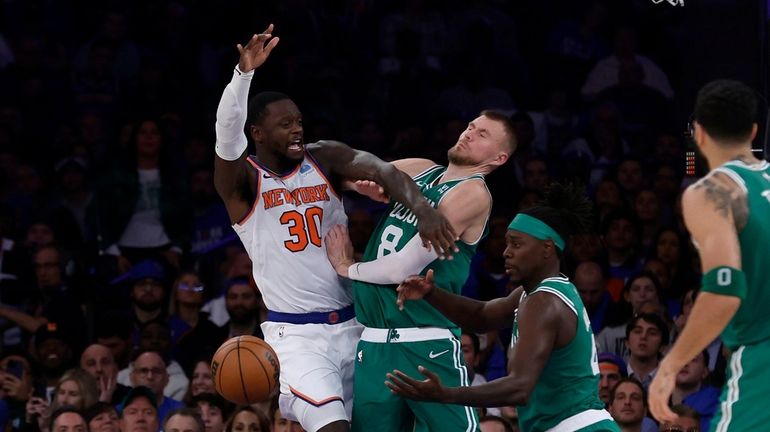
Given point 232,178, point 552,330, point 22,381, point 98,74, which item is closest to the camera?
point 552,330

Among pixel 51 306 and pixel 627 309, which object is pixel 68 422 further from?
pixel 627 309

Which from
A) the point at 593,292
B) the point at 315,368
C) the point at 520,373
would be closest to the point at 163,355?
the point at 593,292

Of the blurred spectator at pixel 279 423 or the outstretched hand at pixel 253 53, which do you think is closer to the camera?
the outstretched hand at pixel 253 53

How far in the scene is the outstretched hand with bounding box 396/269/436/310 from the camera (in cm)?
638

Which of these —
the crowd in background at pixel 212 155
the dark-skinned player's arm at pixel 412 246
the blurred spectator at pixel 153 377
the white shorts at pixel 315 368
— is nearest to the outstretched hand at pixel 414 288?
the dark-skinned player's arm at pixel 412 246

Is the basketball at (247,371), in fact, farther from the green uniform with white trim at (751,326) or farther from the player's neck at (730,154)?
the player's neck at (730,154)

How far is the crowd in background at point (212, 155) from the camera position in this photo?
32.6ft

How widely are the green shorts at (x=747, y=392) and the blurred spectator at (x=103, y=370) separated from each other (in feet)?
18.5

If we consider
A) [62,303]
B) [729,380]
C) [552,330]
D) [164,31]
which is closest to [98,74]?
[164,31]

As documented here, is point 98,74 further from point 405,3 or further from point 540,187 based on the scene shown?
point 540,187

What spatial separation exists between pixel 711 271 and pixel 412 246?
2.11 metres

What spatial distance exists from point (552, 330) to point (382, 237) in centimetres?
129

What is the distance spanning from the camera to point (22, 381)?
32.0ft

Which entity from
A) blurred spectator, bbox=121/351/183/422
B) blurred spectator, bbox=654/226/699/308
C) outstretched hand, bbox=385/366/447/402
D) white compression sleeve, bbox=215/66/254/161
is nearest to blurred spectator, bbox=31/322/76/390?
blurred spectator, bbox=121/351/183/422
